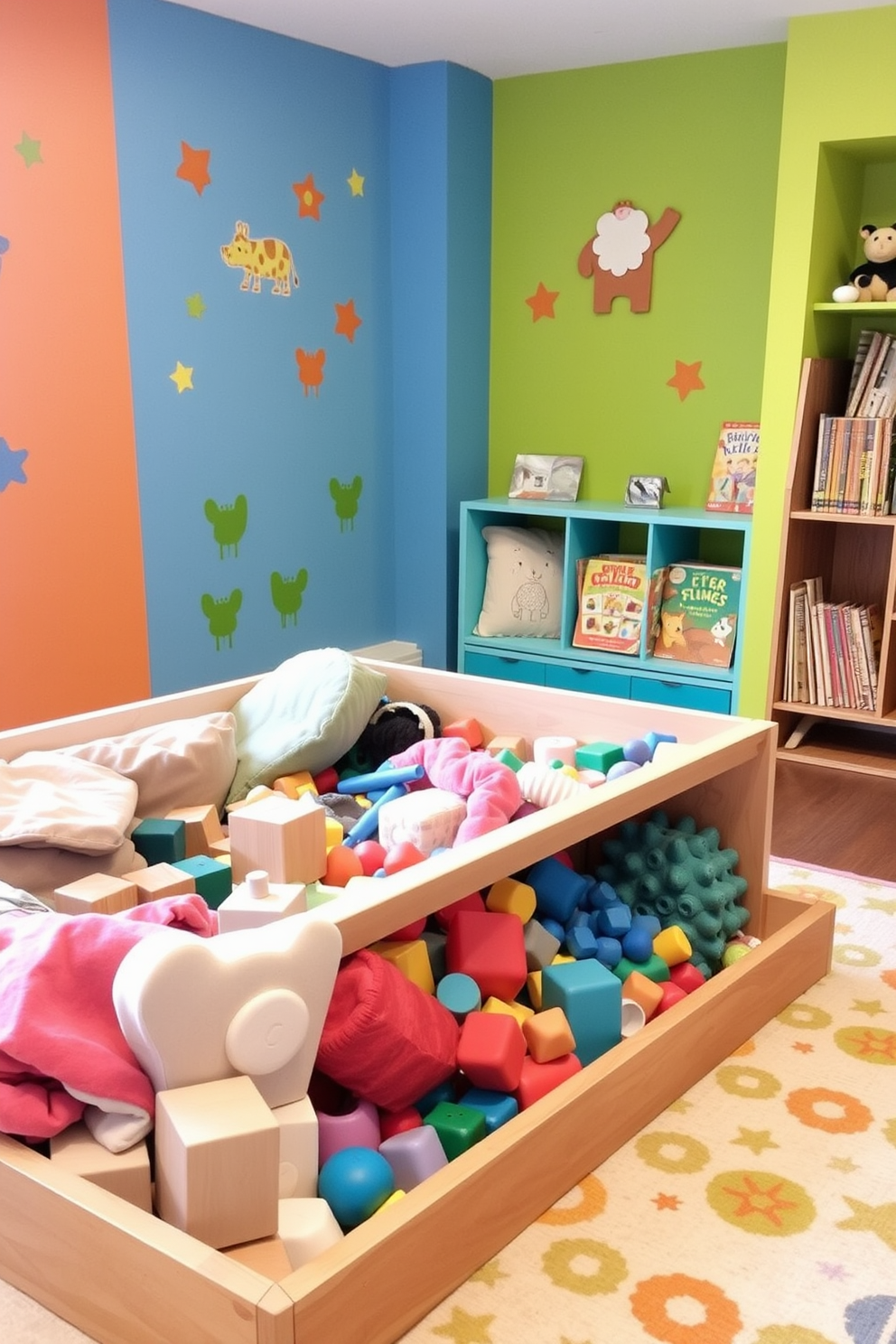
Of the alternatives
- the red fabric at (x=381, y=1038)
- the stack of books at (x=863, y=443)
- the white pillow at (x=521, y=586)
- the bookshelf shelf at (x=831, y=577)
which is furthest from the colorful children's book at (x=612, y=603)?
the red fabric at (x=381, y=1038)

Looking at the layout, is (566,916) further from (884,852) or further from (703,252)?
(703,252)

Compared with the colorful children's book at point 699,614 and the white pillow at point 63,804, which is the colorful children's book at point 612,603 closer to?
the colorful children's book at point 699,614

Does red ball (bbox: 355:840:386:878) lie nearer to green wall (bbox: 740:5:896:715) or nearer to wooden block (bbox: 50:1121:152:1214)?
wooden block (bbox: 50:1121:152:1214)

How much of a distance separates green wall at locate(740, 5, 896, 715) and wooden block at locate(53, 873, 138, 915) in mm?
2155

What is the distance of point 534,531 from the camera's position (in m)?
3.84

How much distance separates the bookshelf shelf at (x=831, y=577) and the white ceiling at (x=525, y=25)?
29.6 inches

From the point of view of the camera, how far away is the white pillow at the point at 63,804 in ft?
5.22

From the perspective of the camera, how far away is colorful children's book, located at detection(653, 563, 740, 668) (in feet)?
11.2

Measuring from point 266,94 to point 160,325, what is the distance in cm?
72

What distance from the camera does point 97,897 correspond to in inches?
57.8

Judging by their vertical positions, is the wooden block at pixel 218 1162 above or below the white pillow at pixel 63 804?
below

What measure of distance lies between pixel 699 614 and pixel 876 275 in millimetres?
962

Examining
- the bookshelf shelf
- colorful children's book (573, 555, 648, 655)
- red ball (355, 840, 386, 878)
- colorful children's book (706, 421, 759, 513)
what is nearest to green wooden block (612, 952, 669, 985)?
red ball (355, 840, 386, 878)

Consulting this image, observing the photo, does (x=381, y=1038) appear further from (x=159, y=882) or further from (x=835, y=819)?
(x=835, y=819)
